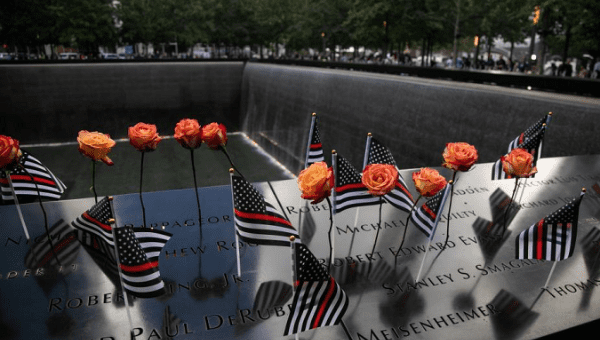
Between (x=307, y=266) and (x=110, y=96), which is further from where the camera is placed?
(x=110, y=96)

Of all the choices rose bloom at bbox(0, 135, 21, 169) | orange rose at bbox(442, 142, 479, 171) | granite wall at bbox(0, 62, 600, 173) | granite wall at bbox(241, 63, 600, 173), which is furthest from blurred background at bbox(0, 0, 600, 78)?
rose bloom at bbox(0, 135, 21, 169)

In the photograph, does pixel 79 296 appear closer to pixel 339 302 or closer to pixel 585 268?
pixel 339 302

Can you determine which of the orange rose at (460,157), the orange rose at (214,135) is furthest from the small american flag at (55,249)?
the orange rose at (460,157)

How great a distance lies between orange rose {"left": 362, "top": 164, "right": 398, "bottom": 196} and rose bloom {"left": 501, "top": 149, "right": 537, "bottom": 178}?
1165mm

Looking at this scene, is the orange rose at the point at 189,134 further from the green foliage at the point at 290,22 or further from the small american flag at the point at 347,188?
the green foliage at the point at 290,22

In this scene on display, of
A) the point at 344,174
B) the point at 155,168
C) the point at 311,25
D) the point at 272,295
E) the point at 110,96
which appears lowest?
the point at 155,168

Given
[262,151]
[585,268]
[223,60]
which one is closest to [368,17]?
[223,60]

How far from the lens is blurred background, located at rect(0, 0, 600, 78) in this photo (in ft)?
88.4

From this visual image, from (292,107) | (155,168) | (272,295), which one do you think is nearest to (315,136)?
(272,295)

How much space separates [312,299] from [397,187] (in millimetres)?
1373

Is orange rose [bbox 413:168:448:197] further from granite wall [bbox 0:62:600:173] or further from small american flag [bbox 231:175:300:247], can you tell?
granite wall [bbox 0:62:600:173]

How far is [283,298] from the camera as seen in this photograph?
279cm

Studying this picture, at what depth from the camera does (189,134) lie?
10.7 ft

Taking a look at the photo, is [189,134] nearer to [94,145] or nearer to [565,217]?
[94,145]
